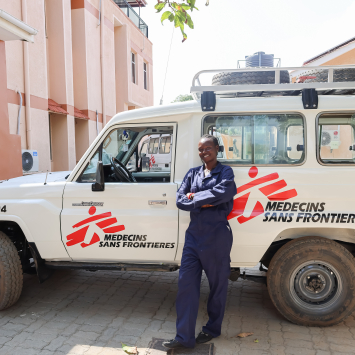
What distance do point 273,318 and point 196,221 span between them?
149cm

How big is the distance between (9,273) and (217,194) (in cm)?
233

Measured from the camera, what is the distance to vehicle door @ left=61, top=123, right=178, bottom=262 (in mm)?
3416

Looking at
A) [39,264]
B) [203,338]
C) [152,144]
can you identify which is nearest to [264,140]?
[203,338]

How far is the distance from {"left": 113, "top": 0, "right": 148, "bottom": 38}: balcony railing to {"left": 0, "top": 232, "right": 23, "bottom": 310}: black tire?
51.9 feet

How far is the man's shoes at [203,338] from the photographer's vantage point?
3.08m

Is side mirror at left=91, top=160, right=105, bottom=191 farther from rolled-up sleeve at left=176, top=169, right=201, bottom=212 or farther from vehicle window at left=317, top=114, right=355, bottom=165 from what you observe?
vehicle window at left=317, top=114, right=355, bottom=165

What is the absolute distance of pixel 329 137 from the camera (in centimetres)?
335

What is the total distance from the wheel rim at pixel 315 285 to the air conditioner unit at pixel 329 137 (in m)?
1.11

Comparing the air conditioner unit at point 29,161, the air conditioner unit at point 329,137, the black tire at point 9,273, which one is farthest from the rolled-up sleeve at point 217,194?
the air conditioner unit at point 29,161

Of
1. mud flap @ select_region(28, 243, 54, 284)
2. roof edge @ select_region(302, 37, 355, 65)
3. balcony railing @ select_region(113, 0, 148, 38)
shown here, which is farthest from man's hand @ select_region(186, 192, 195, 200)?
balcony railing @ select_region(113, 0, 148, 38)

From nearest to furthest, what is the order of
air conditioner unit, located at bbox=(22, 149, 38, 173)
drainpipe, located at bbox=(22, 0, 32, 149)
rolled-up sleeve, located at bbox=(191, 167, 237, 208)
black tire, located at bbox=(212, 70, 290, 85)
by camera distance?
1. rolled-up sleeve, located at bbox=(191, 167, 237, 208)
2. black tire, located at bbox=(212, 70, 290, 85)
3. air conditioner unit, located at bbox=(22, 149, 38, 173)
4. drainpipe, located at bbox=(22, 0, 32, 149)

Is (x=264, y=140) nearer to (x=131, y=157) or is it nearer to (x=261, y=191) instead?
(x=261, y=191)

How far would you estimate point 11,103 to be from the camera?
28.4 ft

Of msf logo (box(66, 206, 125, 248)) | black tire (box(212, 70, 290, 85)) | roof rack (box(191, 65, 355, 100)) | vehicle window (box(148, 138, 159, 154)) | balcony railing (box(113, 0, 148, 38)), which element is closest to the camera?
roof rack (box(191, 65, 355, 100))
